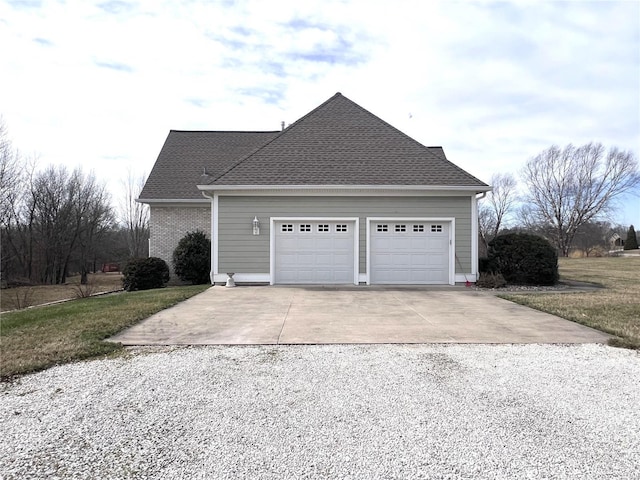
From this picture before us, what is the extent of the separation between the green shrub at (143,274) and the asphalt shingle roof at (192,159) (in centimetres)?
296

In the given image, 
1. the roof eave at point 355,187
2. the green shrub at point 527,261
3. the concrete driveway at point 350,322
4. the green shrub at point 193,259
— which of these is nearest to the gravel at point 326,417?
the concrete driveway at point 350,322

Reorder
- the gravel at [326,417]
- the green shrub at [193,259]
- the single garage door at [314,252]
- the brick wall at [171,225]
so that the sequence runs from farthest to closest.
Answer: the brick wall at [171,225], the green shrub at [193,259], the single garage door at [314,252], the gravel at [326,417]

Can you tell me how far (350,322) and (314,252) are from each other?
18.9ft

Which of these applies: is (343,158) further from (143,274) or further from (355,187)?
(143,274)

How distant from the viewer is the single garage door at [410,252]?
41.1 feet

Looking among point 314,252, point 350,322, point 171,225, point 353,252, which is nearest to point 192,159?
point 171,225

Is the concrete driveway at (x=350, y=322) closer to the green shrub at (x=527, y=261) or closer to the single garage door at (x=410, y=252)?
the single garage door at (x=410, y=252)

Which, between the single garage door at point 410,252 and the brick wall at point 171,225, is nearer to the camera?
the single garage door at point 410,252

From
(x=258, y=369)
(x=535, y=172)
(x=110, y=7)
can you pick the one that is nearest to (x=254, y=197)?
(x=110, y=7)

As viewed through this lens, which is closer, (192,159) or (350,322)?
(350,322)

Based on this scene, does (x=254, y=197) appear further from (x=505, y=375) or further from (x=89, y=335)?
(x=505, y=375)

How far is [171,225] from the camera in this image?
A: 16.2 meters

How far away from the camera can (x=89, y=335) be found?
5828mm

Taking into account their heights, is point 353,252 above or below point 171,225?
below
